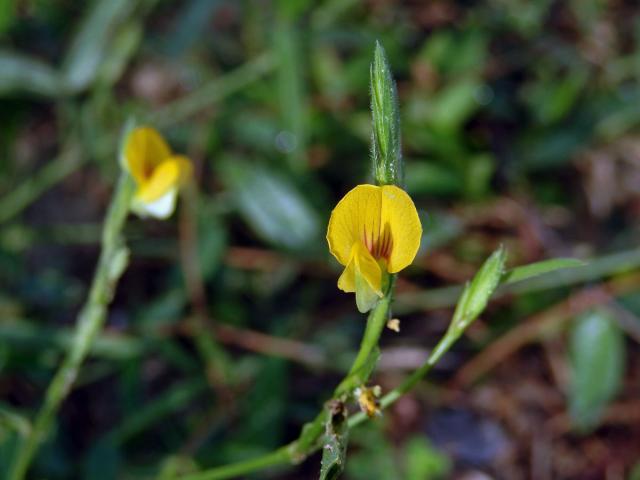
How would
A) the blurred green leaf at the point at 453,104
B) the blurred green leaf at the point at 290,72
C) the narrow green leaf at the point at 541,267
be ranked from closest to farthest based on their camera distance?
the narrow green leaf at the point at 541,267 → the blurred green leaf at the point at 290,72 → the blurred green leaf at the point at 453,104

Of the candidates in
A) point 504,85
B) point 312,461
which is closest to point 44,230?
point 312,461

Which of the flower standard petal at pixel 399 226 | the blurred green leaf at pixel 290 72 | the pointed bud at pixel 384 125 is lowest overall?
the flower standard petal at pixel 399 226

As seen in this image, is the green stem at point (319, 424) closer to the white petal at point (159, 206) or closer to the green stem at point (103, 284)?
the green stem at point (103, 284)

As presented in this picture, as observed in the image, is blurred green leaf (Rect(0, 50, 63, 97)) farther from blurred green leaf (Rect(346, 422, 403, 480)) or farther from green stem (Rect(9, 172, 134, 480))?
blurred green leaf (Rect(346, 422, 403, 480))

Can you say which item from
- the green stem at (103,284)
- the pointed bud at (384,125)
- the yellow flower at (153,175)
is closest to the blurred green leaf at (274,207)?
the yellow flower at (153,175)

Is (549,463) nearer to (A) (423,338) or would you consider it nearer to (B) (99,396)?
(A) (423,338)

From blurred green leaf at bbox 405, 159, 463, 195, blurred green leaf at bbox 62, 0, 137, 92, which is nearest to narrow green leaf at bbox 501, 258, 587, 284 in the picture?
blurred green leaf at bbox 405, 159, 463, 195

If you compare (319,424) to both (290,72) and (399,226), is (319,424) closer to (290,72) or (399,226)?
(399,226)
